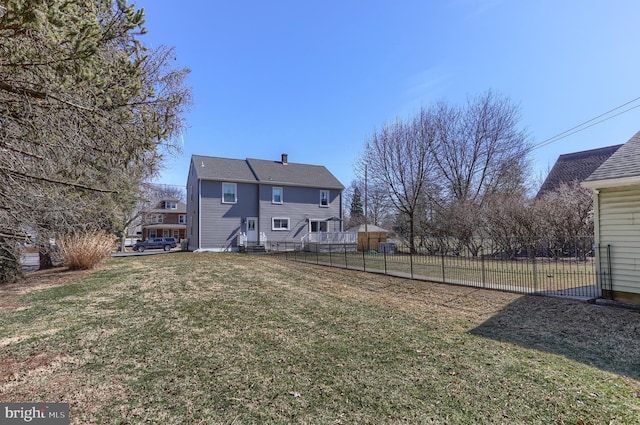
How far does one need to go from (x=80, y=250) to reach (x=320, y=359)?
11.3 metres

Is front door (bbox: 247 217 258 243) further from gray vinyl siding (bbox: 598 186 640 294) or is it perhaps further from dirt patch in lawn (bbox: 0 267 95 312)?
gray vinyl siding (bbox: 598 186 640 294)

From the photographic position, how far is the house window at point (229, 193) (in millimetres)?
23219

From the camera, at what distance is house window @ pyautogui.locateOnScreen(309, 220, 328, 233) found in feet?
84.9

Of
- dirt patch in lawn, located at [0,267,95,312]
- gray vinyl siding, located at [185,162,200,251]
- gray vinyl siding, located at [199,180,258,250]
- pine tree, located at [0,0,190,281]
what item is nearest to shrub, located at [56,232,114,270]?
dirt patch in lawn, located at [0,267,95,312]

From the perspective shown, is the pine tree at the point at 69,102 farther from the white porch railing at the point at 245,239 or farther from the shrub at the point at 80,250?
the white porch railing at the point at 245,239

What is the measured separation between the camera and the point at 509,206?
55.3 ft

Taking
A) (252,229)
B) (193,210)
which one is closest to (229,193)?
(252,229)

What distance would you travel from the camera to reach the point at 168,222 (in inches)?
1806

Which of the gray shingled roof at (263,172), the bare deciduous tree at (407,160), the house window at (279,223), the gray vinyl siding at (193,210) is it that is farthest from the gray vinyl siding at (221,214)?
the bare deciduous tree at (407,160)

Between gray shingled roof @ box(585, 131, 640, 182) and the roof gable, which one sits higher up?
the roof gable

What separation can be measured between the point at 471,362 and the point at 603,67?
1436cm

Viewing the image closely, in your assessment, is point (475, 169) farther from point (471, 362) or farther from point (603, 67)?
point (471, 362)

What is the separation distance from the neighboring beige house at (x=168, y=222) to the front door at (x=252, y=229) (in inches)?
881

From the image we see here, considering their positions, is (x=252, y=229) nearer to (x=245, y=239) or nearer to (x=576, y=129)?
(x=245, y=239)
